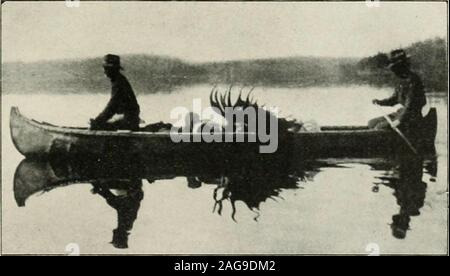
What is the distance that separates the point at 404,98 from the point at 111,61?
1.84m

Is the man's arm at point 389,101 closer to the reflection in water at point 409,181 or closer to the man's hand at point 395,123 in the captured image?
the man's hand at point 395,123

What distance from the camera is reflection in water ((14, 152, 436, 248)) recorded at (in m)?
3.00

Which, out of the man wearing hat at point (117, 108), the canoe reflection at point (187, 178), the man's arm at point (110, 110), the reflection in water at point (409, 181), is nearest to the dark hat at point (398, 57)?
the reflection in water at point (409, 181)

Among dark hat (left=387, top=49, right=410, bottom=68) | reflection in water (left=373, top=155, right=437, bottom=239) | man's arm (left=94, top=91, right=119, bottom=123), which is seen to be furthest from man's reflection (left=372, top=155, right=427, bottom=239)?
man's arm (left=94, top=91, right=119, bottom=123)

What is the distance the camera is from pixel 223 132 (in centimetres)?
304

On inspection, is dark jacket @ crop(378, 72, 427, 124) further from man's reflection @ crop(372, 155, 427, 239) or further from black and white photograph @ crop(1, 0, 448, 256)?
man's reflection @ crop(372, 155, 427, 239)

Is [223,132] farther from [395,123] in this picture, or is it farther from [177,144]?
[395,123]

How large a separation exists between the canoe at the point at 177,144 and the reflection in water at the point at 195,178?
63 mm

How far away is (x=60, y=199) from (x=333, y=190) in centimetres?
170

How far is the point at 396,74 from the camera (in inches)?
122

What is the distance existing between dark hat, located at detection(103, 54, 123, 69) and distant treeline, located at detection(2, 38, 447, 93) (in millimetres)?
42

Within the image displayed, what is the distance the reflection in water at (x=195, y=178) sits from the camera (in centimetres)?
300

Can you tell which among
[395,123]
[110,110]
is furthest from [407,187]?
[110,110]

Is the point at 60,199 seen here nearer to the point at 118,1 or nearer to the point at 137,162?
the point at 137,162
